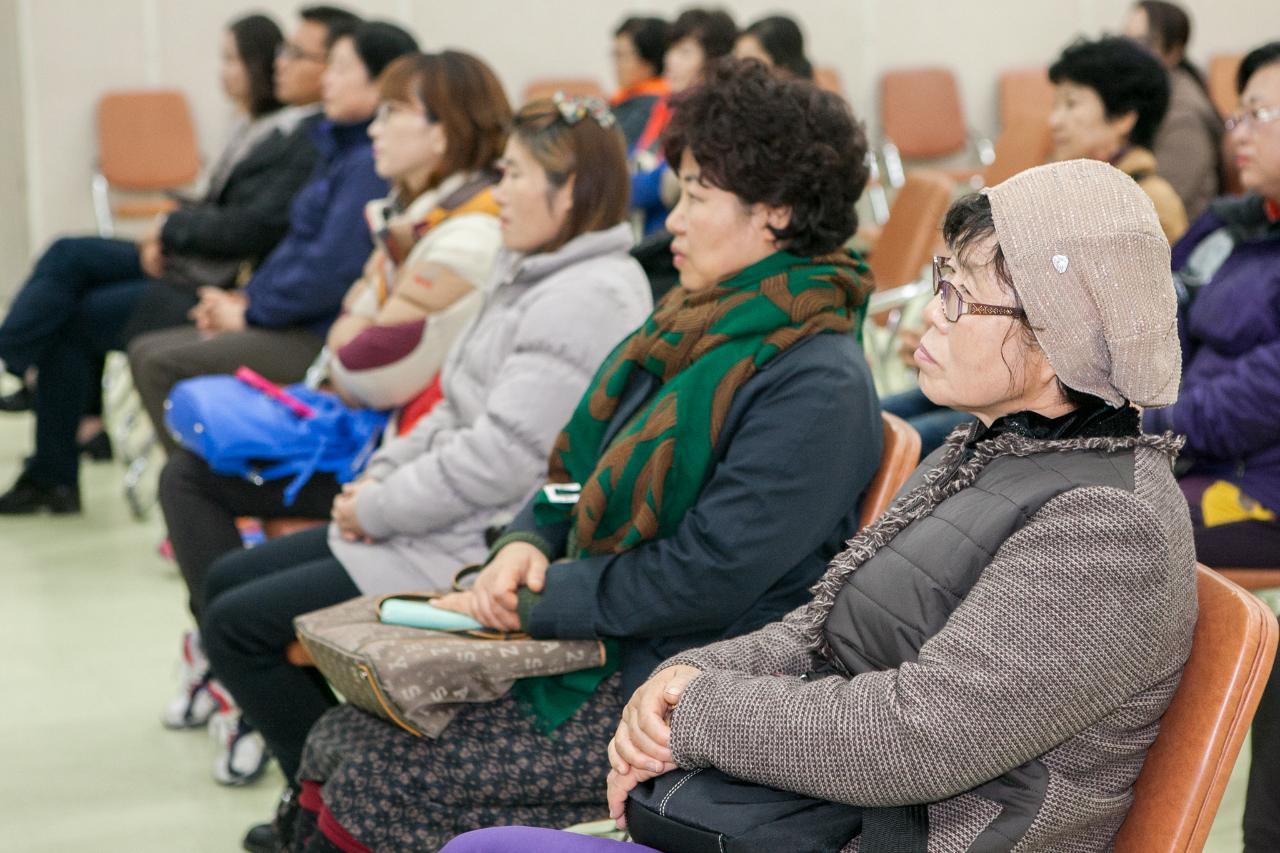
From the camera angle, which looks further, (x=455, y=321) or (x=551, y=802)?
(x=455, y=321)

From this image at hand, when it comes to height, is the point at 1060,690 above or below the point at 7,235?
above

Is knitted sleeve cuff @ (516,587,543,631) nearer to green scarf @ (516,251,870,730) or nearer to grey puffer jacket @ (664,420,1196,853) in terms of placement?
green scarf @ (516,251,870,730)

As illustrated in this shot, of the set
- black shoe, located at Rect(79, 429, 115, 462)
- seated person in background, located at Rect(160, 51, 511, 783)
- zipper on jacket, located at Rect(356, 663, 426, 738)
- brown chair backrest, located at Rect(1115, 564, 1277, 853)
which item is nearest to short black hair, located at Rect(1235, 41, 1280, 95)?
seated person in background, located at Rect(160, 51, 511, 783)

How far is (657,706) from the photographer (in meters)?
1.52

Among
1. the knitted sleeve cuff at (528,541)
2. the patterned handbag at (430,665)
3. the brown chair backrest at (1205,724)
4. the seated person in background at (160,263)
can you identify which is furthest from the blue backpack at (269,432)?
the brown chair backrest at (1205,724)

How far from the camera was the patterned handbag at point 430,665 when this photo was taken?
6.05 feet

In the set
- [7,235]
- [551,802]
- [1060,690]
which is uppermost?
[1060,690]

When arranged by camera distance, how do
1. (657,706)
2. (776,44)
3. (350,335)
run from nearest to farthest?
1. (657,706)
2. (350,335)
3. (776,44)

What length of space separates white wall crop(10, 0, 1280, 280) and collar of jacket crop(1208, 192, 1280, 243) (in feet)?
19.9

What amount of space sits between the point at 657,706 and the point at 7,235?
737cm

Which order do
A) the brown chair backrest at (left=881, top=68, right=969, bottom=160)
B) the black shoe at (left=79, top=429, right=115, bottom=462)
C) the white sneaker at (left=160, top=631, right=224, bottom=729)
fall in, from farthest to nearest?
the brown chair backrest at (left=881, top=68, right=969, bottom=160), the black shoe at (left=79, top=429, right=115, bottom=462), the white sneaker at (left=160, top=631, right=224, bottom=729)

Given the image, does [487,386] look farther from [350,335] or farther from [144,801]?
[144,801]

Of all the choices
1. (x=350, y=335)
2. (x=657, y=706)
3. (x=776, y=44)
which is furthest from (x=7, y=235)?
(x=657, y=706)

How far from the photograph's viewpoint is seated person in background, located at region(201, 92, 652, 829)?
94.9 inches
